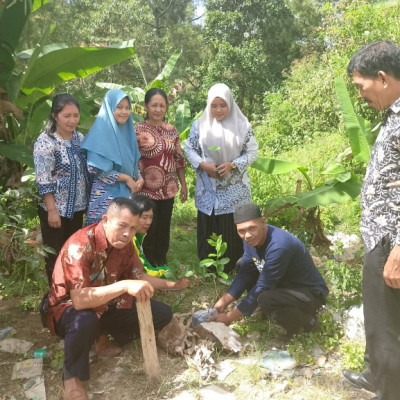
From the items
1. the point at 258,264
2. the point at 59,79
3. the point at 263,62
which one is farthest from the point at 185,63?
the point at 258,264

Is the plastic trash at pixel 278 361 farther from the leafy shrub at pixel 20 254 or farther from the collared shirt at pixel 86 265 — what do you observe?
the leafy shrub at pixel 20 254

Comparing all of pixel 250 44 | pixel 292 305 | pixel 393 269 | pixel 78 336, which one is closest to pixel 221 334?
pixel 292 305

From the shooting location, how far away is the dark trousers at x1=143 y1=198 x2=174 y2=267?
3.86m

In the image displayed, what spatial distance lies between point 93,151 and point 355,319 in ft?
6.99

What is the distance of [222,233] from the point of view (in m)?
3.90

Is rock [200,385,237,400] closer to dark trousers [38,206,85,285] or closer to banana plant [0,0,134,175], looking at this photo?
dark trousers [38,206,85,285]

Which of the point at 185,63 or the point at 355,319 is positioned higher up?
the point at 185,63

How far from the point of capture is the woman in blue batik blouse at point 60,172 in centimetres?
304

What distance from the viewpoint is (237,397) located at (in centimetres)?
247

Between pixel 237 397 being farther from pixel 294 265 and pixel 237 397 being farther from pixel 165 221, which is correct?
pixel 165 221

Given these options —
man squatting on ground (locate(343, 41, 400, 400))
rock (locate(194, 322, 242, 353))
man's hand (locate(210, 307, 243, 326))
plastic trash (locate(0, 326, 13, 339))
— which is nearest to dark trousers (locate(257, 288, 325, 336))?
man's hand (locate(210, 307, 243, 326))

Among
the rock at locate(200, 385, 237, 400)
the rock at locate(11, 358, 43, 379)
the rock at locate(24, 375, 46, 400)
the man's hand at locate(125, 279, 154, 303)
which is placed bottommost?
the rock at locate(200, 385, 237, 400)

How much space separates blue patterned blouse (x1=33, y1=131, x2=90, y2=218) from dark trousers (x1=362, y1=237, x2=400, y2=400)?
6.74 ft

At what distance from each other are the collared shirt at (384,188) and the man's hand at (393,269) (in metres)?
0.05
